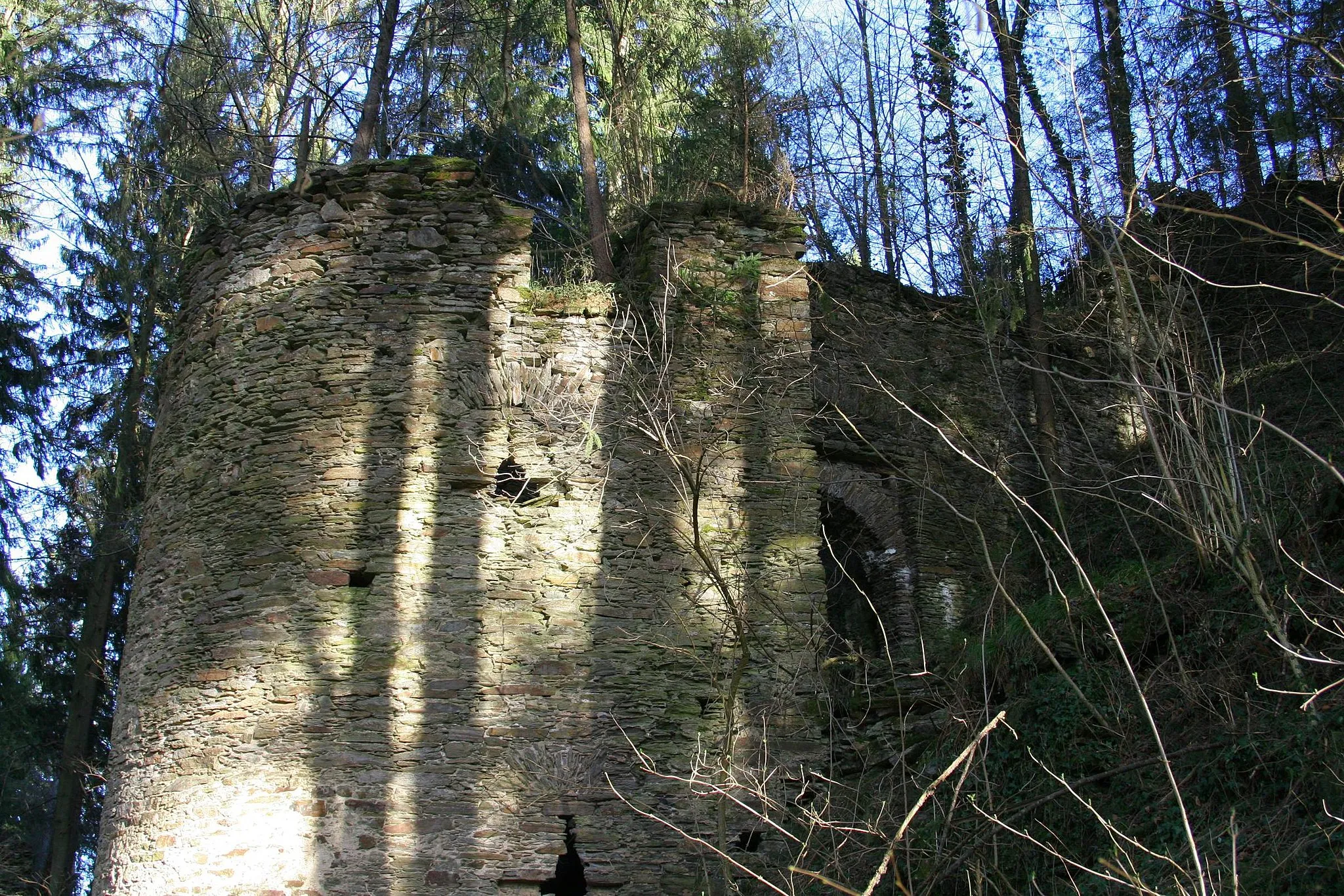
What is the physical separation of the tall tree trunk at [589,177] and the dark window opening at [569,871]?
11.4ft

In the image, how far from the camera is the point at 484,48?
1386cm

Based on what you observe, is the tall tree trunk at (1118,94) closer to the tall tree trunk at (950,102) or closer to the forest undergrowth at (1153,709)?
the tall tree trunk at (950,102)

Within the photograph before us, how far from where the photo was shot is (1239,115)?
11859 mm

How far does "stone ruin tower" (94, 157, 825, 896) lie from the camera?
6203 mm

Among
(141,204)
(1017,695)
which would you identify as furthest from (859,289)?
(141,204)

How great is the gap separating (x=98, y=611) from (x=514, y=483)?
8.12 metres

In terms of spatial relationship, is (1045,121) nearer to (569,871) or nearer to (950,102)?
(950,102)

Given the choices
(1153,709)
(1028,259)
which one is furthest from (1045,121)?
(1153,709)

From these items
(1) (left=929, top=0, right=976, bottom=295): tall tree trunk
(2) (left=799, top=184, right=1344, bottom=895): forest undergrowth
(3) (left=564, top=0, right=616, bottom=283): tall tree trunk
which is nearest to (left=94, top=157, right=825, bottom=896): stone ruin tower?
(3) (left=564, top=0, right=616, bottom=283): tall tree trunk

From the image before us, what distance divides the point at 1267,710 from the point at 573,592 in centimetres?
369

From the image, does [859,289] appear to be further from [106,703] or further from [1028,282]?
[106,703]

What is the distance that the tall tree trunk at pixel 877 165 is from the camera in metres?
14.4

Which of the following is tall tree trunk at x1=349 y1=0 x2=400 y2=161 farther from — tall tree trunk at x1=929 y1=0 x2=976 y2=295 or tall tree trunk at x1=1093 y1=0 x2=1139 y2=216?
tall tree trunk at x1=1093 y1=0 x2=1139 y2=216

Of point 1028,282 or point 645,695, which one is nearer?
point 645,695
